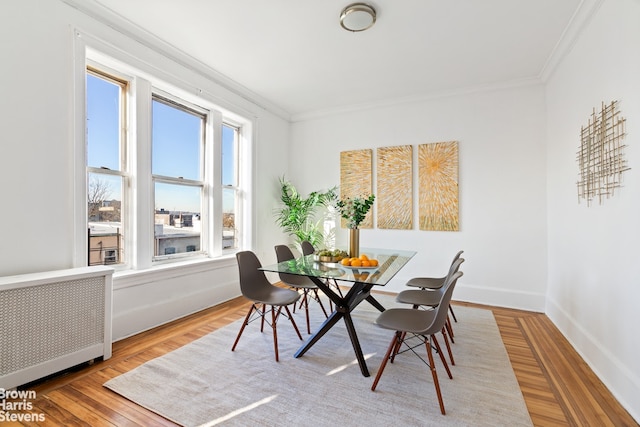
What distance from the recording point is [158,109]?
345 cm

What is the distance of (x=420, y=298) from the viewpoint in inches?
108

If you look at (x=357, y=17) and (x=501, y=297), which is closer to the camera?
(x=357, y=17)

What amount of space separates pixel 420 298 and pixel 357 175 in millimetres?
2576

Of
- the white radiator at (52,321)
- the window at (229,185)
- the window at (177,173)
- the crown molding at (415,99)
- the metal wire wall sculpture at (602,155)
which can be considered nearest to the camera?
the white radiator at (52,321)

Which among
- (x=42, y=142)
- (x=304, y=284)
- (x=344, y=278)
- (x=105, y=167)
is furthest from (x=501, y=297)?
(x=42, y=142)

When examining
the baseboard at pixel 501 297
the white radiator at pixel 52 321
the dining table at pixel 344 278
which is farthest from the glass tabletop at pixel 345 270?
the baseboard at pixel 501 297

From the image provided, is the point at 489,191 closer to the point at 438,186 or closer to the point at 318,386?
the point at 438,186

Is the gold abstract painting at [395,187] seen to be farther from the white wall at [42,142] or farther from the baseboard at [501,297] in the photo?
the white wall at [42,142]

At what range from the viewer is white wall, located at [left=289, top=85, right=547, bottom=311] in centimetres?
382

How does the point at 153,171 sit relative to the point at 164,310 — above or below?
above

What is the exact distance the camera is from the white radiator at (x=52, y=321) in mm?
1892

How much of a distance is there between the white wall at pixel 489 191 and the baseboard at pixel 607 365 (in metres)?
0.96

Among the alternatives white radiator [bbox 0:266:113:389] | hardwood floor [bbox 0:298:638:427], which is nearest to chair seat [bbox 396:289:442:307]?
hardwood floor [bbox 0:298:638:427]

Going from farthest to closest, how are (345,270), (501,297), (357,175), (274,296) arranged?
(357,175), (501,297), (274,296), (345,270)
